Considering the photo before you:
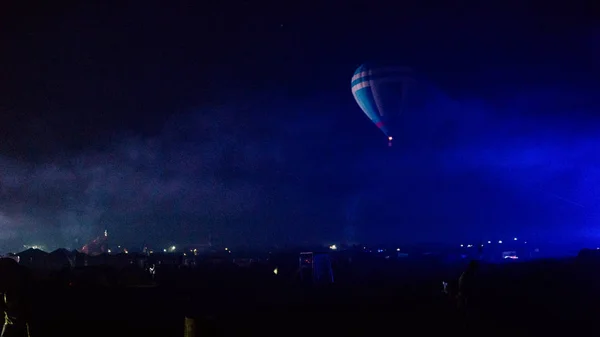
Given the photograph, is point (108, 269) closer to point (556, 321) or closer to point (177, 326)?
point (177, 326)

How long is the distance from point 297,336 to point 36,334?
737 centimetres

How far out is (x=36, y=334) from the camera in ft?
46.1

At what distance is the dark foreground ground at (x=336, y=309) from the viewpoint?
45.4 feet

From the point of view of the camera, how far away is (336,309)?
1805cm

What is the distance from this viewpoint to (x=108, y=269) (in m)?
32.6

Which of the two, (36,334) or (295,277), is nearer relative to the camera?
(36,334)

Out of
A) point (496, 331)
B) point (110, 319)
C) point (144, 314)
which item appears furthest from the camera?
point (144, 314)

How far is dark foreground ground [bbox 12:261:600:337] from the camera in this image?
13.9 meters

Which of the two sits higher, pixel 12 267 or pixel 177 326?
pixel 12 267

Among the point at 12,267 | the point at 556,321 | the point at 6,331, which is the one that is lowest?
the point at 556,321

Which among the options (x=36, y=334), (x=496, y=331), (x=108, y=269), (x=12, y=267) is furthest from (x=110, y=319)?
(x=108, y=269)

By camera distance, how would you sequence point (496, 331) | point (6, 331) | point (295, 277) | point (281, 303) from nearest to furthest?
point (6, 331)
point (496, 331)
point (281, 303)
point (295, 277)

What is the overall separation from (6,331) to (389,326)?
9304mm

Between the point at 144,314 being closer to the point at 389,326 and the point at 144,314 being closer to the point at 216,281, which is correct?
the point at 389,326
